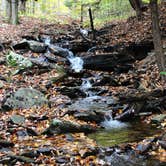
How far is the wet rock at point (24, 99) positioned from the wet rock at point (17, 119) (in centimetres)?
98

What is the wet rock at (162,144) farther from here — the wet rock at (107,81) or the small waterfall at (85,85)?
the wet rock at (107,81)

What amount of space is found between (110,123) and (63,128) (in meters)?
1.87

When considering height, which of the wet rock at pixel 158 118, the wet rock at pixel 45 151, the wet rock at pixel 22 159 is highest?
the wet rock at pixel 158 118

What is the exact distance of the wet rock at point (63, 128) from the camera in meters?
10.1

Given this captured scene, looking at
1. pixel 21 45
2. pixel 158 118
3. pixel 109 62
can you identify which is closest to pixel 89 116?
pixel 158 118

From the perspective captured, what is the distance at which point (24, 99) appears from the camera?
12.5 meters

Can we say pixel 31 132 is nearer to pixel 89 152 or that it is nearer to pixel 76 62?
pixel 89 152

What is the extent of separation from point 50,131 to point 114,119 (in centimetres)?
250

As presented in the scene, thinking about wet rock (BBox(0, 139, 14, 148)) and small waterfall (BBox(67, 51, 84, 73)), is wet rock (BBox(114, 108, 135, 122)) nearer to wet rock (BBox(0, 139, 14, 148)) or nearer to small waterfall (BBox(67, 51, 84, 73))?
wet rock (BBox(0, 139, 14, 148))

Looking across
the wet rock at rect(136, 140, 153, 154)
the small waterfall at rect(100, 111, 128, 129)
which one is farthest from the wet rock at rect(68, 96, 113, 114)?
the wet rock at rect(136, 140, 153, 154)

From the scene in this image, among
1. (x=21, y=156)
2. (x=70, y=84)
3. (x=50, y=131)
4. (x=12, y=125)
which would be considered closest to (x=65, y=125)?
(x=50, y=131)

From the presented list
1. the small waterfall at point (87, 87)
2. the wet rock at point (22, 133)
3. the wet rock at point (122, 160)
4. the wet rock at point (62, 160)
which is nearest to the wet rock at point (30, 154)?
the wet rock at point (62, 160)

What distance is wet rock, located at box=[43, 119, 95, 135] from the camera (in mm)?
10086

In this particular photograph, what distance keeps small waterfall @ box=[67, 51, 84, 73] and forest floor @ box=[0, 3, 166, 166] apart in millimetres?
327
